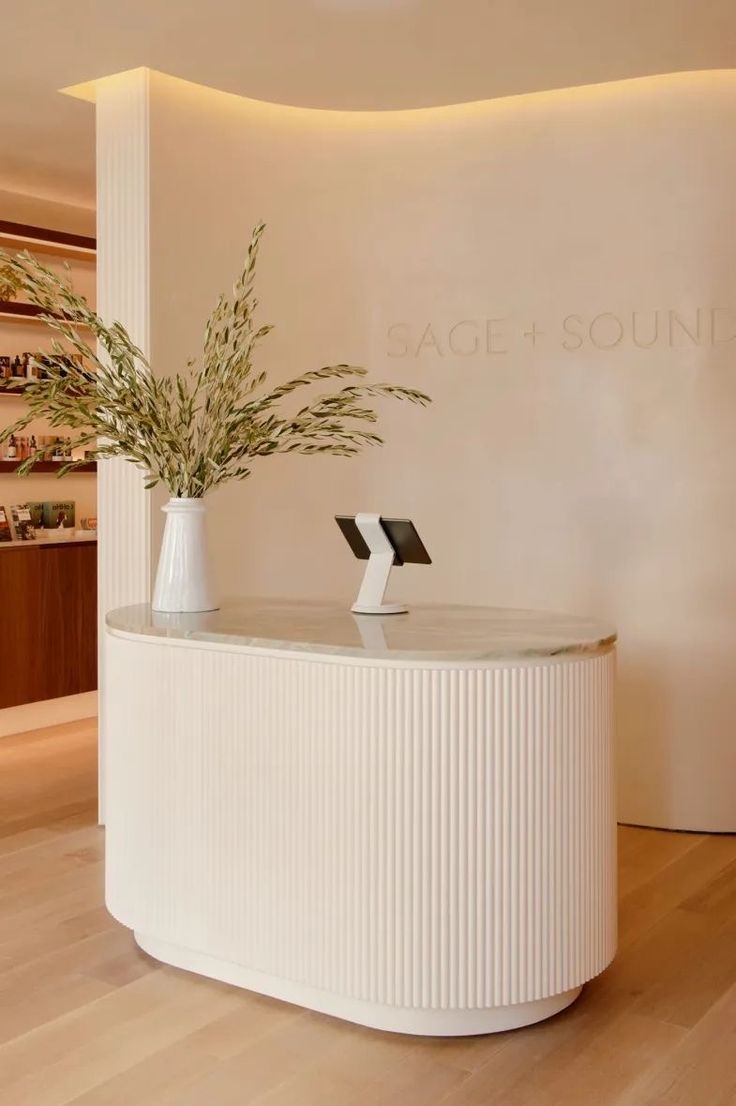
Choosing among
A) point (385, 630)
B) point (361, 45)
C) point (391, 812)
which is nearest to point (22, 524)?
point (361, 45)

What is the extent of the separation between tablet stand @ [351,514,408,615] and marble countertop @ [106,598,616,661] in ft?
0.10

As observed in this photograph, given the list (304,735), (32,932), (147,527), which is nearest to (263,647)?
(304,735)

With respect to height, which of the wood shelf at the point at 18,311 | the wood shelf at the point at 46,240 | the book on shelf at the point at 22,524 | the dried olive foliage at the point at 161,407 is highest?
the wood shelf at the point at 46,240

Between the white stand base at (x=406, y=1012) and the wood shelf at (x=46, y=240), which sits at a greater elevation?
the wood shelf at (x=46, y=240)

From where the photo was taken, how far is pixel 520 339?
5.18m

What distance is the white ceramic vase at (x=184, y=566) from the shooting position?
3.69 metres

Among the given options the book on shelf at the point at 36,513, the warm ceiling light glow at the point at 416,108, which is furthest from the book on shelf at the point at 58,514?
the warm ceiling light glow at the point at 416,108

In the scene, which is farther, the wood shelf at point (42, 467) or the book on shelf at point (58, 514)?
the book on shelf at point (58, 514)

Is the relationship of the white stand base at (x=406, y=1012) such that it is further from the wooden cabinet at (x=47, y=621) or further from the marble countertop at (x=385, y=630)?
the wooden cabinet at (x=47, y=621)

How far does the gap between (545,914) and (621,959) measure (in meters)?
0.69

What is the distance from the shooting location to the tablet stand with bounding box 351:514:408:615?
3537 millimetres

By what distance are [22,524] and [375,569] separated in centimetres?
378

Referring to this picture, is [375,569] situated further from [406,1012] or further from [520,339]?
[520,339]

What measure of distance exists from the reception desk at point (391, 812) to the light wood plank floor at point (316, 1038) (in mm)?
112
